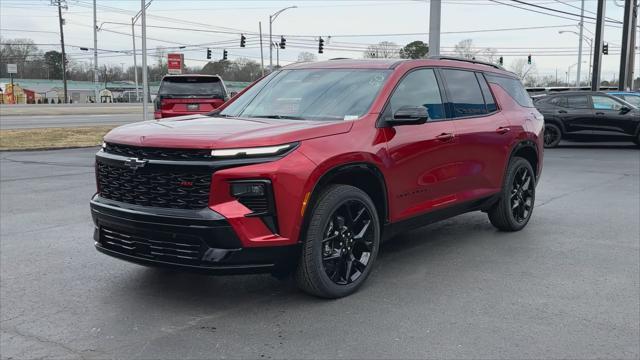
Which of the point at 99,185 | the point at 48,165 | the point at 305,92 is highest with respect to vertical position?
the point at 305,92

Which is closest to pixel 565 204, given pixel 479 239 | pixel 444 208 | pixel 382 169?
pixel 479 239

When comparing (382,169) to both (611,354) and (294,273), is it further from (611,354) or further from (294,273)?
(611,354)

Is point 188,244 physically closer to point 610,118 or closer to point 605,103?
point 610,118

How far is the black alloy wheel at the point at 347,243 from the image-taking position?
4453 millimetres

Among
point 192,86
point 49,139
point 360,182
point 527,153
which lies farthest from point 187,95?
point 360,182

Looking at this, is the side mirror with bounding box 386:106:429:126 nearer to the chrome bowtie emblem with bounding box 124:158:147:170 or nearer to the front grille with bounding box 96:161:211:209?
the front grille with bounding box 96:161:211:209

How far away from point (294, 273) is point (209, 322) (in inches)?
27.2

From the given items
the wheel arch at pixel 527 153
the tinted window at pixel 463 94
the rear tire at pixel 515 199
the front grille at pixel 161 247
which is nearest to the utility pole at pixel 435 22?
the wheel arch at pixel 527 153

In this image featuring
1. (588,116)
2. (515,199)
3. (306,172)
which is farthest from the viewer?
(588,116)

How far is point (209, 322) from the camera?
161 inches

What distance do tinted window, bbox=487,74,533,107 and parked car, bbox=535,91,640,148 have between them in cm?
1156

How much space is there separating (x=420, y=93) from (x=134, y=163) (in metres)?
2.62

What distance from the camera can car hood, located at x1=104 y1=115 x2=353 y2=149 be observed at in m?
3.99

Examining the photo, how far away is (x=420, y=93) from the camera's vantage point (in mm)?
5445
